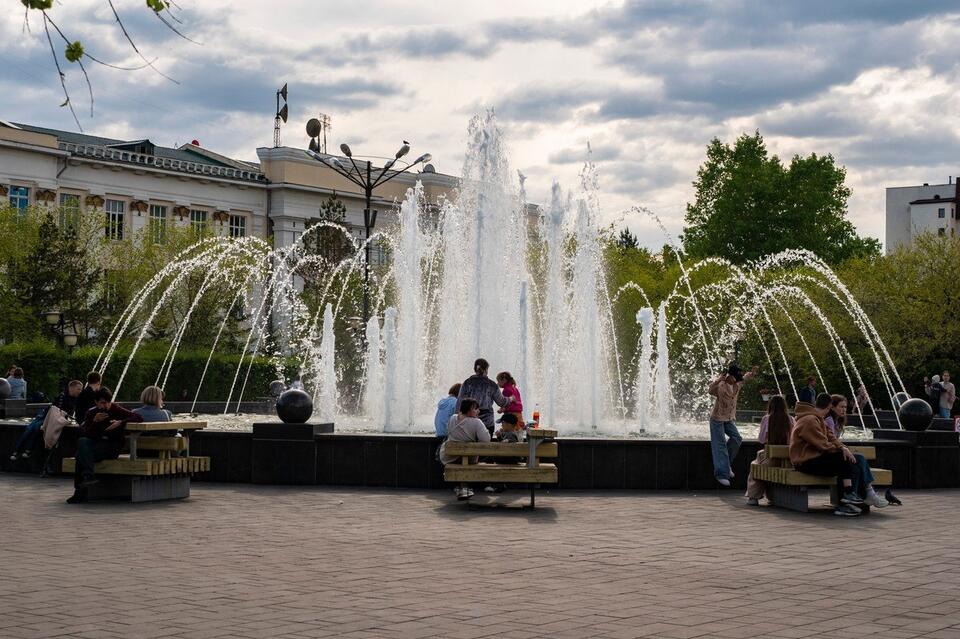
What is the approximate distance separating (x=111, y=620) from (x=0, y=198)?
5684cm

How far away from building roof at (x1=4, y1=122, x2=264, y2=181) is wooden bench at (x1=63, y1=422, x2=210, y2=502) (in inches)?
2134

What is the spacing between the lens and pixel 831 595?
8.45 meters

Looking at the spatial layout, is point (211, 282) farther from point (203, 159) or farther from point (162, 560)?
point (162, 560)

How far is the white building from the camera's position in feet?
363

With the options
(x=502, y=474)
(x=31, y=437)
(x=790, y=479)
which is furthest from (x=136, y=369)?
(x=790, y=479)

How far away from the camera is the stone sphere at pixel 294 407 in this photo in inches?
634

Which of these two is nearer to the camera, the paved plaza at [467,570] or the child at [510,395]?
the paved plaza at [467,570]

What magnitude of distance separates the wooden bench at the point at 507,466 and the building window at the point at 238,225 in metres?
64.3

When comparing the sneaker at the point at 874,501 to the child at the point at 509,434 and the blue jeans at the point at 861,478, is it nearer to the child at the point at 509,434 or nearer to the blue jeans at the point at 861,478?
the blue jeans at the point at 861,478

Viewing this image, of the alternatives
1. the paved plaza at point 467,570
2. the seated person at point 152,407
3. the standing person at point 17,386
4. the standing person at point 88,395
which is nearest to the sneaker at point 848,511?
the paved plaza at point 467,570

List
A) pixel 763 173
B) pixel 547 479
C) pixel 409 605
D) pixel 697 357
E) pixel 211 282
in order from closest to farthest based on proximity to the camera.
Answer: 1. pixel 409 605
2. pixel 547 479
3. pixel 697 357
4. pixel 211 282
5. pixel 763 173

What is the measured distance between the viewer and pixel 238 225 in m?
77.4

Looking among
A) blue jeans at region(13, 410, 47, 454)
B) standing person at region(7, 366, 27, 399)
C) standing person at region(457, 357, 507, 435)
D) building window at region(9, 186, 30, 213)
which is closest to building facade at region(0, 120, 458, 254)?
building window at region(9, 186, 30, 213)

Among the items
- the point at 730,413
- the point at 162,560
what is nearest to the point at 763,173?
the point at 730,413
